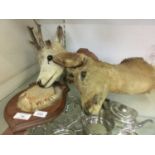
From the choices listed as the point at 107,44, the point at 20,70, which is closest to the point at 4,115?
the point at 20,70

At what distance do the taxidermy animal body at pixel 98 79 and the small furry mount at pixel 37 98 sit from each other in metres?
0.10

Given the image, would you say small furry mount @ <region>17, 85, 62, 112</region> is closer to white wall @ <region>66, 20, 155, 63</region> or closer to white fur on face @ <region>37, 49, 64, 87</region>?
white fur on face @ <region>37, 49, 64, 87</region>

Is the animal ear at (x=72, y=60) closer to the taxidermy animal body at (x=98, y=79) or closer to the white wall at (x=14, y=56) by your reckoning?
the taxidermy animal body at (x=98, y=79)

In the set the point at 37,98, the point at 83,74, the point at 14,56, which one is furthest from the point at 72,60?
the point at 14,56

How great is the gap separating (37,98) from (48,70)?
10 centimetres

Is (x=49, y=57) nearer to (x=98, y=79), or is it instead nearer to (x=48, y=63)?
(x=48, y=63)

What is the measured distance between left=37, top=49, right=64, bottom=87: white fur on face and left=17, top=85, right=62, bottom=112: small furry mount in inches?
1.0

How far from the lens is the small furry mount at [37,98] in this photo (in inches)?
26.7

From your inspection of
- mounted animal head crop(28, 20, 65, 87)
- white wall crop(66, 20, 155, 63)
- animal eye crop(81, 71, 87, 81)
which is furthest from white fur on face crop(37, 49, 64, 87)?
white wall crop(66, 20, 155, 63)

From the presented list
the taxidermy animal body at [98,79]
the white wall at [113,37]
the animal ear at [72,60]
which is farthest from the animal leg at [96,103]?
the white wall at [113,37]

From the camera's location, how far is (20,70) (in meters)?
0.89

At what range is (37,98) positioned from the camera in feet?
2.27
